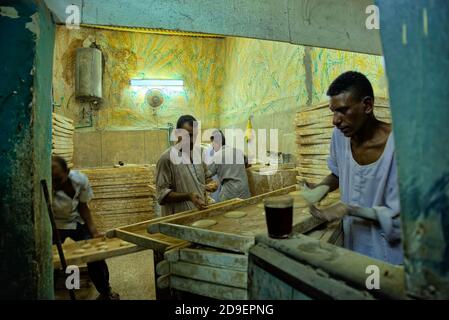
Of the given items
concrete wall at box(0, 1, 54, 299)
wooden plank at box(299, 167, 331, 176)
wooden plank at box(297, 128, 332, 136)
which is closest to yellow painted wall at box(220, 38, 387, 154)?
wooden plank at box(297, 128, 332, 136)

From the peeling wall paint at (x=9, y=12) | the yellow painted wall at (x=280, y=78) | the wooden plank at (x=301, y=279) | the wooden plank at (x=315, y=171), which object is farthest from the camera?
the yellow painted wall at (x=280, y=78)

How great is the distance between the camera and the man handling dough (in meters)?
1.95

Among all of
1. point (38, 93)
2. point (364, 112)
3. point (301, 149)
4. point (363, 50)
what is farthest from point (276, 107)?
point (38, 93)

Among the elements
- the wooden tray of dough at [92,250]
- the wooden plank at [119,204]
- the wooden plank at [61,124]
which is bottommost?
the wooden plank at [119,204]

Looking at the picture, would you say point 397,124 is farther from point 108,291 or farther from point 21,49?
point 108,291

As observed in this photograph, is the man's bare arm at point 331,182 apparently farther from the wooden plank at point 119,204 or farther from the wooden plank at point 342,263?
the wooden plank at point 119,204

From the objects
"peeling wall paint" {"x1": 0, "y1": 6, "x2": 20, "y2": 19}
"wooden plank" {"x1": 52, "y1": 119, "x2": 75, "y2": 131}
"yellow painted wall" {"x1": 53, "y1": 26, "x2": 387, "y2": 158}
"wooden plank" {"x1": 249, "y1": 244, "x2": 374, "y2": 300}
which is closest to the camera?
"wooden plank" {"x1": 249, "y1": 244, "x2": 374, "y2": 300}

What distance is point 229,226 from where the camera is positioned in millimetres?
2318

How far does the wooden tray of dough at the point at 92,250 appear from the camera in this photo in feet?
8.37

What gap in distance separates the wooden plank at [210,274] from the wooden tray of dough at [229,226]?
0.14 meters

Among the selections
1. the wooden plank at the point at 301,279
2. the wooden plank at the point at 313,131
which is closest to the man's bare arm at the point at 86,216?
the wooden plank at the point at 301,279

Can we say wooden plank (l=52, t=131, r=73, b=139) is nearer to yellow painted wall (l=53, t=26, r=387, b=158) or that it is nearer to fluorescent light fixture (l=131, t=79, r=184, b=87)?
yellow painted wall (l=53, t=26, r=387, b=158)

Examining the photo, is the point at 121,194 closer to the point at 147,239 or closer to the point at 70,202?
the point at 70,202

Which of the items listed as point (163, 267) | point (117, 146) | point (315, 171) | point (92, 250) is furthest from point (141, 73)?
point (163, 267)
